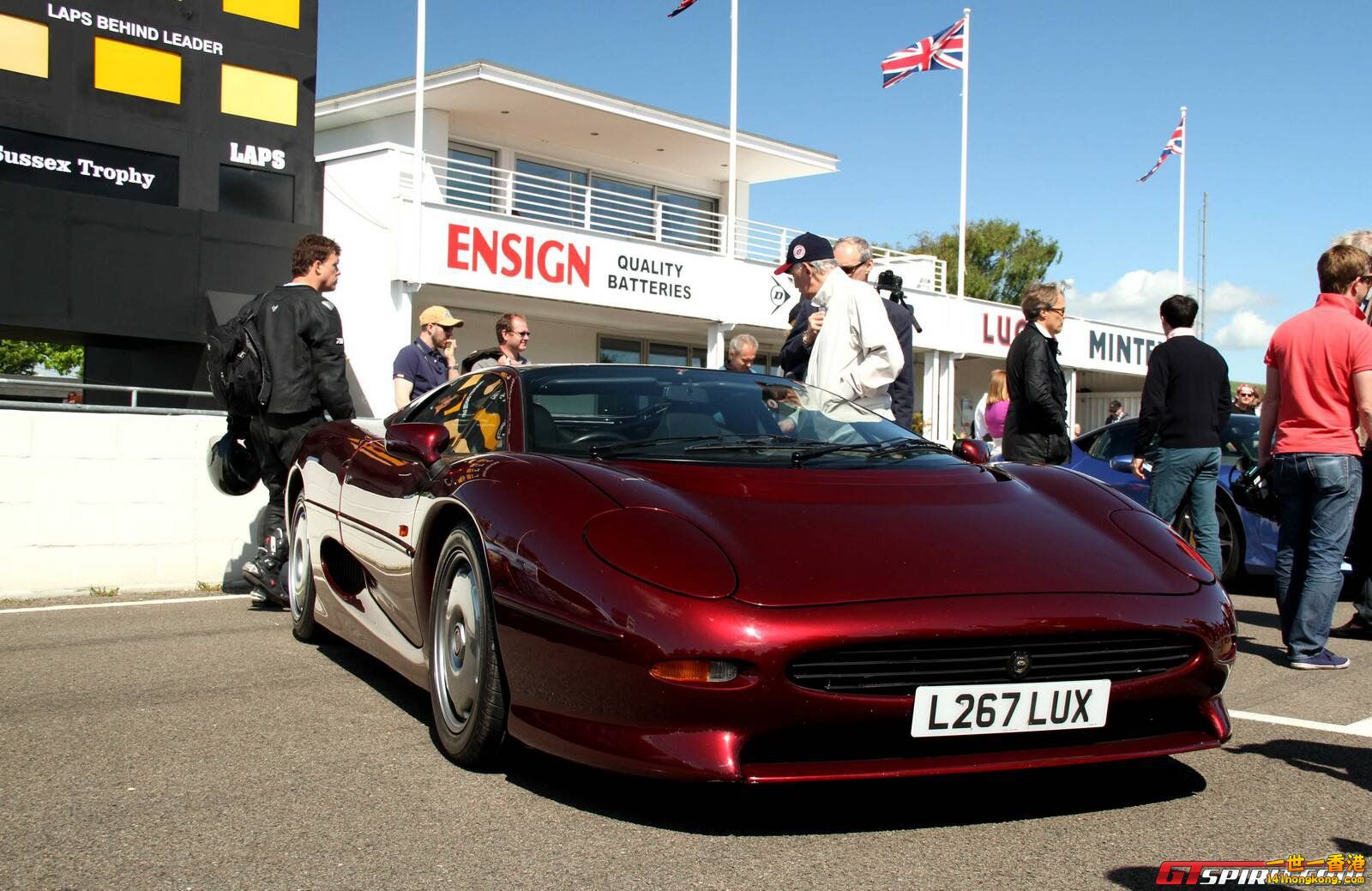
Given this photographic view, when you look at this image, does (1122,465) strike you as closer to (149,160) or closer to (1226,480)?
(1226,480)

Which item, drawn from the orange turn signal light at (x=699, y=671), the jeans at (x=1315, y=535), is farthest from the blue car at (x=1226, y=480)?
the orange turn signal light at (x=699, y=671)

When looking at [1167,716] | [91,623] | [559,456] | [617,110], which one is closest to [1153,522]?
[1167,716]

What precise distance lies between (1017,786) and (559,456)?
155cm

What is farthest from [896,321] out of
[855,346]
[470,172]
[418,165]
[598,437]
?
[470,172]

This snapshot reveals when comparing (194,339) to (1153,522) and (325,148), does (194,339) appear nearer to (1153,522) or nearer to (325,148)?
(325,148)

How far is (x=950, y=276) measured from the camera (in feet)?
216

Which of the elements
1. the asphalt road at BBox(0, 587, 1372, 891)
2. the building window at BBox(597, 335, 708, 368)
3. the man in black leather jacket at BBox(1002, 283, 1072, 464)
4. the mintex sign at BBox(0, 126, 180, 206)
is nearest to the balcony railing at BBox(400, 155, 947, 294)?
the building window at BBox(597, 335, 708, 368)

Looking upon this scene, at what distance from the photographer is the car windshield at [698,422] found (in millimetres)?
Answer: 3943

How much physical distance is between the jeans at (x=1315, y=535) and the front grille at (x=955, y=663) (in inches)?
111

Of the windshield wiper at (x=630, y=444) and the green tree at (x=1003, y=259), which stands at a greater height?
the green tree at (x=1003, y=259)

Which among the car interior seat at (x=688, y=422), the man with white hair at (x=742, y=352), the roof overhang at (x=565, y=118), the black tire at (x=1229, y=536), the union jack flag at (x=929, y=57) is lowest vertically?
the black tire at (x=1229, y=536)

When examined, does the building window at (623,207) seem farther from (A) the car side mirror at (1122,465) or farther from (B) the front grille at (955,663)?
(B) the front grille at (955,663)

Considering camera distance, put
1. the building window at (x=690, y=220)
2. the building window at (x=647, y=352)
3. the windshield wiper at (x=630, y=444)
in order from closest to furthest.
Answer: the windshield wiper at (x=630, y=444) < the building window at (x=647, y=352) < the building window at (x=690, y=220)

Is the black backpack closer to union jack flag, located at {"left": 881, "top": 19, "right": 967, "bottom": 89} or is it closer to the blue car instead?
the blue car
